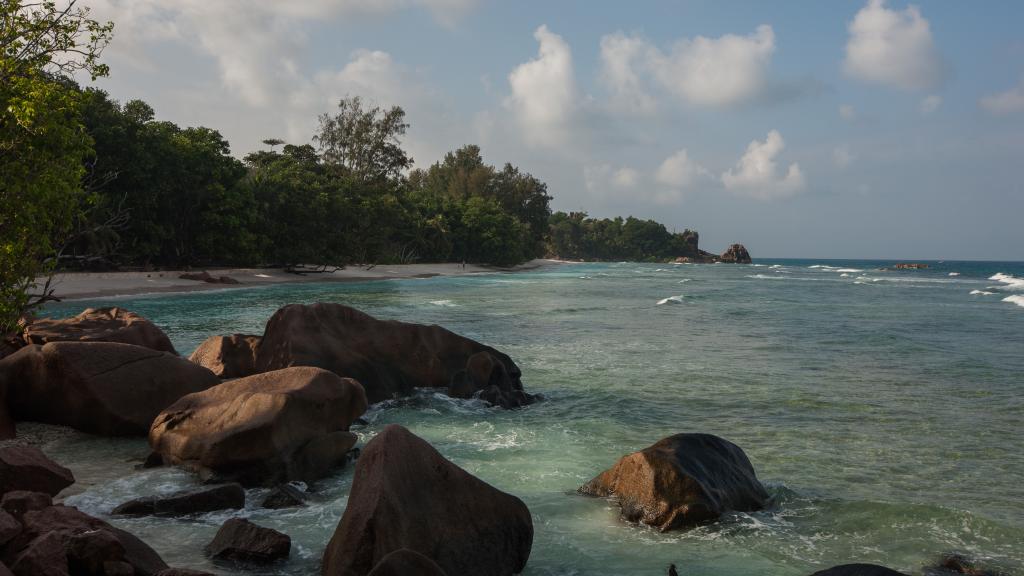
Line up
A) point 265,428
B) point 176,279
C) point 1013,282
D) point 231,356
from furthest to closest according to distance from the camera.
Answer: point 1013,282 < point 176,279 < point 231,356 < point 265,428

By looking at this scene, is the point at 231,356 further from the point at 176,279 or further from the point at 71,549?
the point at 176,279

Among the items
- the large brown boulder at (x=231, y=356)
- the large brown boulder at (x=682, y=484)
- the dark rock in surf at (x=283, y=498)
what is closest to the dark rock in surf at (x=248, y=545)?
the dark rock in surf at (x=283, y=498)

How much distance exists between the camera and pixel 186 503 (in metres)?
7.20

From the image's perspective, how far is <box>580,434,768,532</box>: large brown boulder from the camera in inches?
293

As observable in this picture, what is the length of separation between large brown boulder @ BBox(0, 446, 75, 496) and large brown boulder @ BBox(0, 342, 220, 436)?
2786 mm

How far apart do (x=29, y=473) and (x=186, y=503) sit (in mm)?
1399

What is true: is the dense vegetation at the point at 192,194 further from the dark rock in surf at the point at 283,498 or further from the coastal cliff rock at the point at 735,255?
the coastal cliff rock at the point at 735,255

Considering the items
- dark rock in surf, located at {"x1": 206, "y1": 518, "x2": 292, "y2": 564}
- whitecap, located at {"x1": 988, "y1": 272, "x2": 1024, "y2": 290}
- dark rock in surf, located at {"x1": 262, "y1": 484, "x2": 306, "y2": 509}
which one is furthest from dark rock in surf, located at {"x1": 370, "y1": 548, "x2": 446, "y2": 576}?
whitecap, located at {"x1": 988, "y1": 272, "x2": 1024, "y2": 290}

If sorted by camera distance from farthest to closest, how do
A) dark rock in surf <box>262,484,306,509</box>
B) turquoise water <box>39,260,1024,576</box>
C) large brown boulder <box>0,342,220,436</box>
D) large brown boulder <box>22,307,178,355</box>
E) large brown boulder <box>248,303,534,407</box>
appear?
large brown boulder <box>248,303,534,407</box> → large brown boulder <box>22,307,178,355</box> → large brown boulder <box>0,342,220,436</box> → dark rock in surf <box>262,484,306,509</box> → turquoise water <box>39,260,1024,576</box>

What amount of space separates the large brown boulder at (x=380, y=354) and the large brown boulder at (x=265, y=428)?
3.41 meters

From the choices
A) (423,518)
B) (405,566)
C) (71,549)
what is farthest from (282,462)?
(405,566)

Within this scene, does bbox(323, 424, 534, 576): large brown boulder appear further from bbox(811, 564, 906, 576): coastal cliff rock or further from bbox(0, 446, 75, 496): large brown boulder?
bbox(0, 446, 75, 496): large brown boulder

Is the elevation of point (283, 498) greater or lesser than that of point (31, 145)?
lesser

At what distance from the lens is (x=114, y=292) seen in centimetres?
3700
